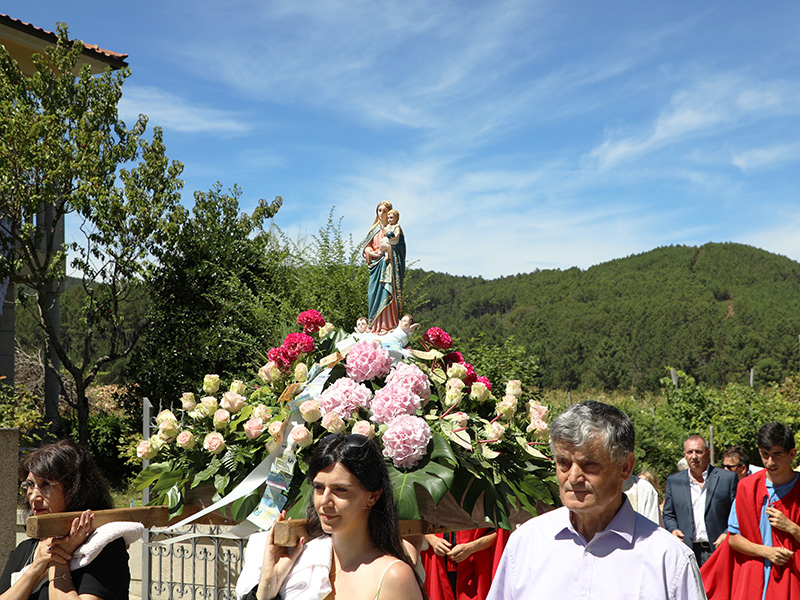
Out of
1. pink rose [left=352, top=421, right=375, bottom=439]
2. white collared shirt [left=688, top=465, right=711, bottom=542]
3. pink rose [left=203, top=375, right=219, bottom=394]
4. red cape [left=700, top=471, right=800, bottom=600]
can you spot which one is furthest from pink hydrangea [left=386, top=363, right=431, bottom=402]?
white collared shirt [left=688, top=465, right=711, bottom=542]

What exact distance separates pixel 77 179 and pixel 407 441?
1116cm

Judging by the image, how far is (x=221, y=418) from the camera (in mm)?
3646

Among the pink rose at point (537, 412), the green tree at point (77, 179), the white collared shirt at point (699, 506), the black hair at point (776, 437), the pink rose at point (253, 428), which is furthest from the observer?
the green tree at point (77, 179)

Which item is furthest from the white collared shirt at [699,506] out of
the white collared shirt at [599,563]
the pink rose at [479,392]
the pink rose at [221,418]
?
the white collared shirt at [599,563]

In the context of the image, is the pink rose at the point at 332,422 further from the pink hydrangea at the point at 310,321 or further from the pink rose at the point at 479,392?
the pink hydrangea at the point at 310,321

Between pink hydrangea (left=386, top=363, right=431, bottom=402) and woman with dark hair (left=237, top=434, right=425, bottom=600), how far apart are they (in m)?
1.04

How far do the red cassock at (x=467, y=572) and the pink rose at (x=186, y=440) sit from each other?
197 cm

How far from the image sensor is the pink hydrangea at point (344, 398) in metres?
3.38

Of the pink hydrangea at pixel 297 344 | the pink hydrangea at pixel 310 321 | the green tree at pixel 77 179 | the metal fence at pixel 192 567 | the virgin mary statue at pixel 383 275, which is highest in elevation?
the green tree at pixel 77 179

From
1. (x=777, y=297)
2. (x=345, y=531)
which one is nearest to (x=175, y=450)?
(x=345, y=531)

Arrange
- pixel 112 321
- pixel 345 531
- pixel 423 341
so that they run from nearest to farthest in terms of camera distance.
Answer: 1. pixel 345 531
2. pixel 423 341
3. pixel 112 321

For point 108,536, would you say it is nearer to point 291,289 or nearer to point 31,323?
point 291,289

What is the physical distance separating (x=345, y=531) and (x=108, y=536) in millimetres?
791

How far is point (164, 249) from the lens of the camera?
1445cm
